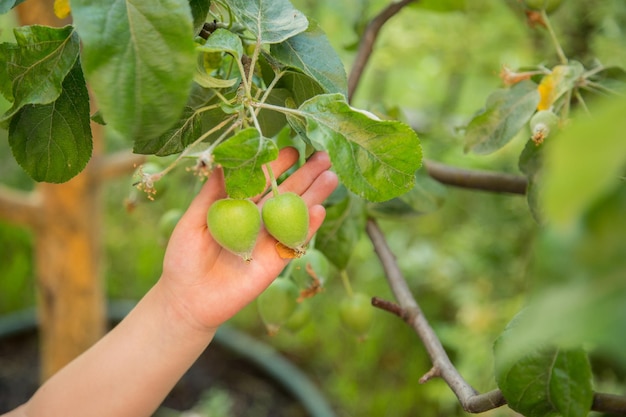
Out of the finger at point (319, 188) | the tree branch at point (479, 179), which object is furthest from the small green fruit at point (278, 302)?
the tree branch at point (479, 179)

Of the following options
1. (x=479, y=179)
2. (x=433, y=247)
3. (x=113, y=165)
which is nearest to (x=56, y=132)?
(x=479, y=179)

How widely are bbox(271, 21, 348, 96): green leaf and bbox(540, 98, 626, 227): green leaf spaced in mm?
304

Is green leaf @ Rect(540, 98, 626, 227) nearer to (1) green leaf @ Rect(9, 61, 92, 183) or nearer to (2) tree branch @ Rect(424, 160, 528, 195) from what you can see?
(1) green leaf @ Rect(9, 61, 92, 183)

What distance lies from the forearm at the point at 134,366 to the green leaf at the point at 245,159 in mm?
241

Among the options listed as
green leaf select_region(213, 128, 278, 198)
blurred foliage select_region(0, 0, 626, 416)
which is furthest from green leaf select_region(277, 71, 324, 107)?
blurred foliage select_region(0, 0, 626, 416)

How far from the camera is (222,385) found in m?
1.58

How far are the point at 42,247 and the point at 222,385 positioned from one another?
0.58m

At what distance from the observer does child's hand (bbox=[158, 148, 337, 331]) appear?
0.57 metres

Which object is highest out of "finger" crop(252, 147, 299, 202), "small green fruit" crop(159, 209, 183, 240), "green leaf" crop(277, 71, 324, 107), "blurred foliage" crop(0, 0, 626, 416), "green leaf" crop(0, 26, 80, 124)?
"green leaf" crop(0, 26, 80, 124)

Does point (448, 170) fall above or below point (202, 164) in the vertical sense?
below

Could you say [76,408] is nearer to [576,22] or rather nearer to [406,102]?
[576,22]

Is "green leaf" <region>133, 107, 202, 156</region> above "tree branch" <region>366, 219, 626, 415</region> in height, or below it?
above

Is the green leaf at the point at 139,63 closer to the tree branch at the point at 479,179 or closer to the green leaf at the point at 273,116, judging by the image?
the green leaf at the point at 273,116

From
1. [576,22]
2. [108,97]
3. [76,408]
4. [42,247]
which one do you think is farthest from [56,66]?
[576,22]
